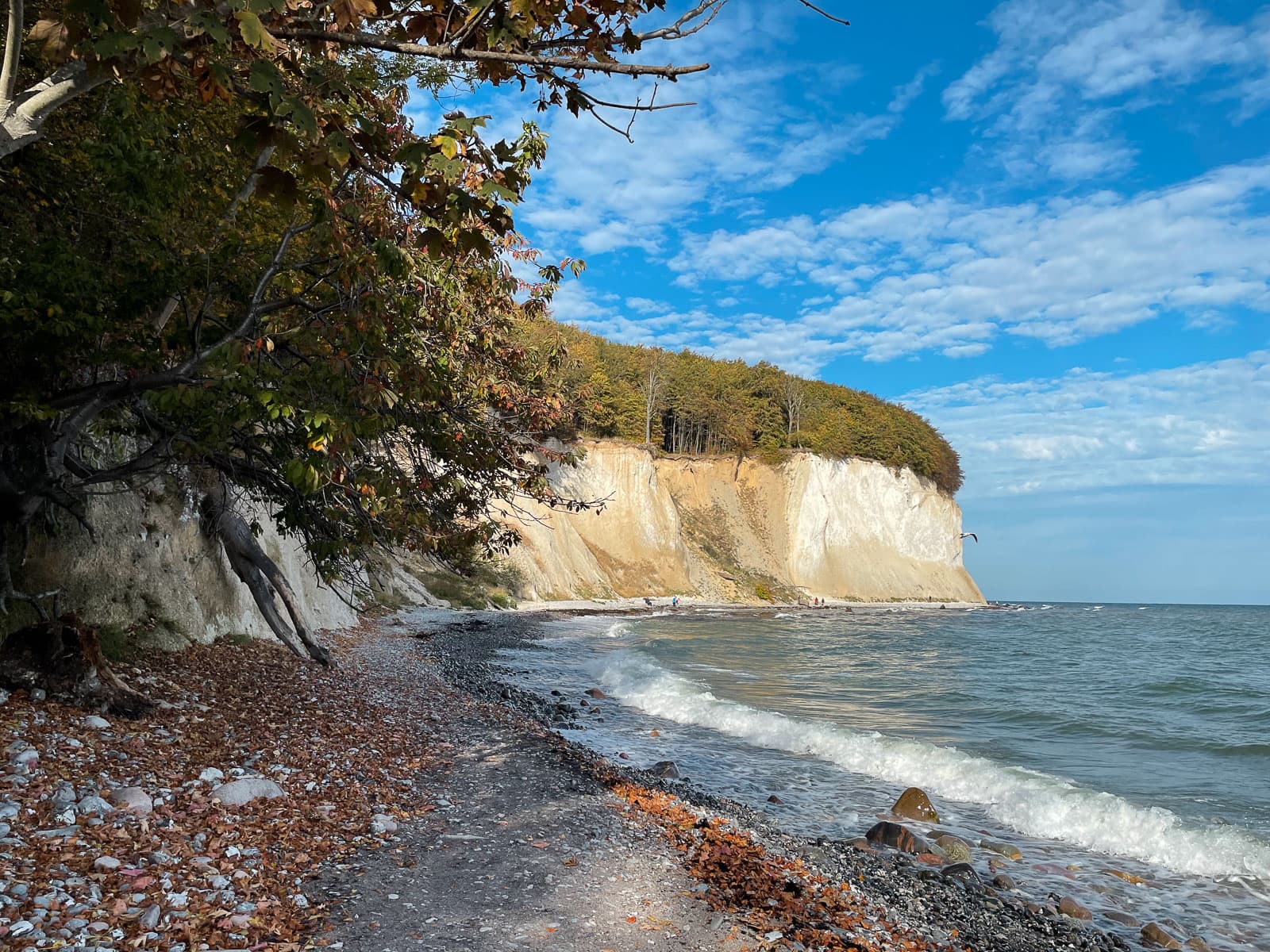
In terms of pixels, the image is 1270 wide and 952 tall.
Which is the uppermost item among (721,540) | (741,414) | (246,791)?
(741,414)

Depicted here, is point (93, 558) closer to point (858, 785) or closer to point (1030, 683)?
point (858, 785)

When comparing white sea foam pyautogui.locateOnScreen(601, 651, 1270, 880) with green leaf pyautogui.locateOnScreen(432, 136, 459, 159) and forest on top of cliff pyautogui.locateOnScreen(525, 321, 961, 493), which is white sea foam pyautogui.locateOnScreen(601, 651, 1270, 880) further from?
forest on top of cliff pyautogui.locateOnScreen(525, 321, 961, 493)

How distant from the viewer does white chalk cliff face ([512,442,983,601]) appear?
6178 cm

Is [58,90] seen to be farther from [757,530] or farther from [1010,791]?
[757,530]

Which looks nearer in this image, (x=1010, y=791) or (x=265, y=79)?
(x=265, y=79)

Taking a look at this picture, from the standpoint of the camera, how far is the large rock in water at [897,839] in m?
7.88

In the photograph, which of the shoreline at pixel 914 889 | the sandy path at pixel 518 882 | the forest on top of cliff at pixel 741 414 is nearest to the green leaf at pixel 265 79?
the sandy path at pixel 518 882

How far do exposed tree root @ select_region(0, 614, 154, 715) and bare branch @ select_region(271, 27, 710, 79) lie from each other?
6710mm

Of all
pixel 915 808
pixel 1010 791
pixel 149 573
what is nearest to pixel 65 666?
pixel 149 573

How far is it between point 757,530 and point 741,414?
12107 millimetres

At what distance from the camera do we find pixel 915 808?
9117 millimetres

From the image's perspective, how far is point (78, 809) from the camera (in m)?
5.06

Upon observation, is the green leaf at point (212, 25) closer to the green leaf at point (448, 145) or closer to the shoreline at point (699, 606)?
the green leaf at point (448, 145)

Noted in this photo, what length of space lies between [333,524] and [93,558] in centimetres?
382
